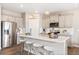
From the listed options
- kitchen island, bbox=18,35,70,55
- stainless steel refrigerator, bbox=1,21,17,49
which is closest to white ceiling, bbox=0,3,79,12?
stainless steel refrigerator, bbox=1,21,17,49

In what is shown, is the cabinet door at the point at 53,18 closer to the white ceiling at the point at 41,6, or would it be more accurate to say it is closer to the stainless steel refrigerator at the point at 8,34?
the white ceiling at the point at 41,6

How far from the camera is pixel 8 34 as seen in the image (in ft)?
6.02

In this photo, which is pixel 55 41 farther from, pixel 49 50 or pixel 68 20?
pixel 68 20

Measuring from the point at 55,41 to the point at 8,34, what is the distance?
0.86 metres

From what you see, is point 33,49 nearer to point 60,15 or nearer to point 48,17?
point 48,17

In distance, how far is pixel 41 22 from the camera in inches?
71.7

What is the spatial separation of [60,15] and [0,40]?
1146 mm

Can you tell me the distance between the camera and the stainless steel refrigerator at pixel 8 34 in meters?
1.77

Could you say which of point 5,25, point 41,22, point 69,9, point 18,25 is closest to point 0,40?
point 5,25

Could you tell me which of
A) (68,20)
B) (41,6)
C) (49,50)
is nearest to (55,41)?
(49,50)

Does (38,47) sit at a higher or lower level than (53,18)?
lower

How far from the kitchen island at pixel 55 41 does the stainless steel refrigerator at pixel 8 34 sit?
151 millimetres

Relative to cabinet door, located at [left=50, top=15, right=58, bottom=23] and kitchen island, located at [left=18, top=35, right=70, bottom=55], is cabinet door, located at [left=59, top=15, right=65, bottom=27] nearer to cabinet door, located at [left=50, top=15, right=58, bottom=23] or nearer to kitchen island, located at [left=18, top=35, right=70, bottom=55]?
cabinet door, located at [left=50, top=15, right=58, bottom=23]

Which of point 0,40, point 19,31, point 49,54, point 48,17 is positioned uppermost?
point 48,17
